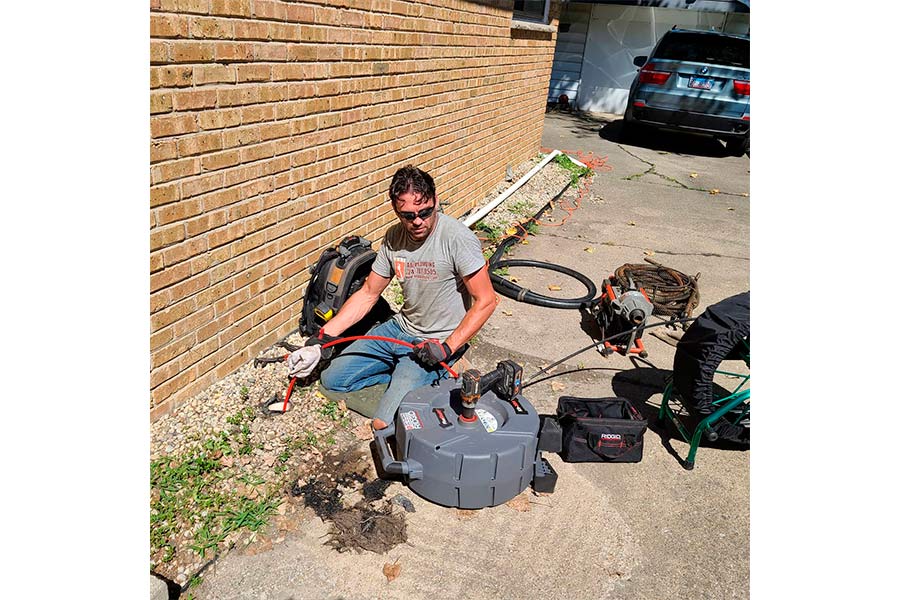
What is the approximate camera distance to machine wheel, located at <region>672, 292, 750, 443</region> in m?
3.41

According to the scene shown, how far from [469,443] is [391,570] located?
695mm

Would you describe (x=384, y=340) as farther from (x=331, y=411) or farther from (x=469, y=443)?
(x=469, y=443)

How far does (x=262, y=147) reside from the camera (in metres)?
3.91

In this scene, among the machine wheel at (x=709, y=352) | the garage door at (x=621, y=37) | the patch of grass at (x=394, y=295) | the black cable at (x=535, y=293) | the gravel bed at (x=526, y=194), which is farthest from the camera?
the garage door at (x=621, y=37)

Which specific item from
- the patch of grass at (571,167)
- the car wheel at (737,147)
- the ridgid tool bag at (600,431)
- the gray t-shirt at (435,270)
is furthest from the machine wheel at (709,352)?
the car wheel at (737,147)

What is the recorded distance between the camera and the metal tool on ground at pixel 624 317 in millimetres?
4953

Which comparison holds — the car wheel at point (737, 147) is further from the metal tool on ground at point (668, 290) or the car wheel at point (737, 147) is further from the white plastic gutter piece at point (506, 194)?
the metal tool on ground at point (668, 290)

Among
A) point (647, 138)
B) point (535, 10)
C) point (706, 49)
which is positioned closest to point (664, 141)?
point (647, 138)

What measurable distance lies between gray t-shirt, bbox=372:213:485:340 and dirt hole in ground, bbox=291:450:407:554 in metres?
0.93

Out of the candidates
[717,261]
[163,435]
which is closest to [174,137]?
[163,435]

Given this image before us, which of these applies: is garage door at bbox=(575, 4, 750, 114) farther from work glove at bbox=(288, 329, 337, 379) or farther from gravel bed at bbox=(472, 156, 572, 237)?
work glove at bbox=(288, 329, 337, 379)

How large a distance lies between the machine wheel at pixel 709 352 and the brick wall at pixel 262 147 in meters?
2.72

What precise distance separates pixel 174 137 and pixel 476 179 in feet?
16.8

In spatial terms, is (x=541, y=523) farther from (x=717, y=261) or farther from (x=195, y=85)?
(x=717, y=261)
